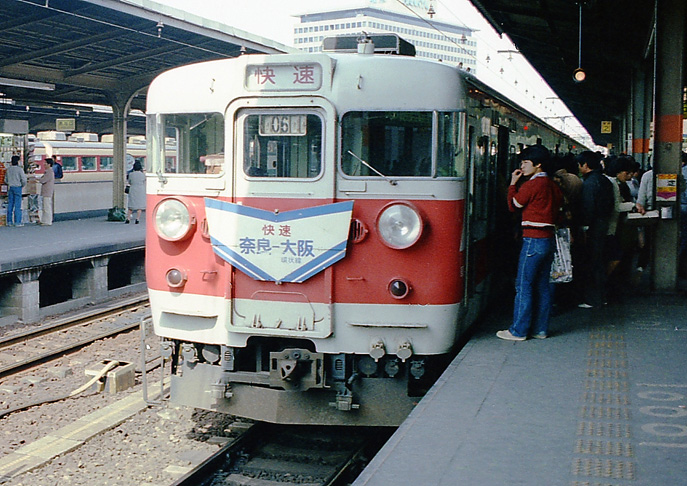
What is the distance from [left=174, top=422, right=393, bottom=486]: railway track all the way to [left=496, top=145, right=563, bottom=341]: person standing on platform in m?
1.55

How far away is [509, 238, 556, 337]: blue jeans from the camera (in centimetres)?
670

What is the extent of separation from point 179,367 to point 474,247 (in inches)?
95.3

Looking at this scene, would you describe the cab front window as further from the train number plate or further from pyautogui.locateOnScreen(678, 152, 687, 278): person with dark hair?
pyautogui.locateOnScreen(678, 152, 687, 278): person with dark hair

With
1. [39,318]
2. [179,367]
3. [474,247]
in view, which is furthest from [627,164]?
[39,318]

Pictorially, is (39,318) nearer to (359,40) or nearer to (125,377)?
(125,377)

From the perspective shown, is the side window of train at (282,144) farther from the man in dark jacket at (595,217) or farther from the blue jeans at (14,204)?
the blue jeans at (14,204)

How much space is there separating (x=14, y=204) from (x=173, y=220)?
13864 mm

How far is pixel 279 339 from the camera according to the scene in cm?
595

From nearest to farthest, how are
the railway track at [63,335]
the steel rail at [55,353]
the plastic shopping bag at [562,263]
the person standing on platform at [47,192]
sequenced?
the plastic shopping bag at [562,263] → the steel rail at [55,353] → the railway track at [63,335] → the person standing on platform at [47,192]

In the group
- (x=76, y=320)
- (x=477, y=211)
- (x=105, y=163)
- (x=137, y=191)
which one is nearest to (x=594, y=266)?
(x=477, y=211)

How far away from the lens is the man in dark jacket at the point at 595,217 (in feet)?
26.7

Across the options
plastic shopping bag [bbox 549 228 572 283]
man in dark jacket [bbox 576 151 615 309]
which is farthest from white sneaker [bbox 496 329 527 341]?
man in dark jacket [bbox 576 151 615 309]

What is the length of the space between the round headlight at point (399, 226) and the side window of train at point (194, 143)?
123cm

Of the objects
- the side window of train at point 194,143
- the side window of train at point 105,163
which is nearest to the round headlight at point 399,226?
the side window of train at point 194,143
